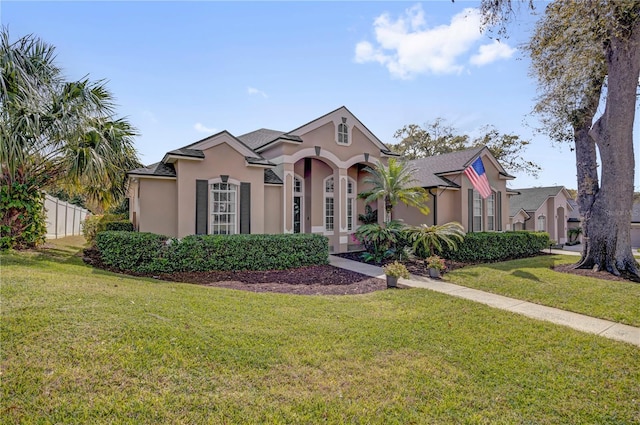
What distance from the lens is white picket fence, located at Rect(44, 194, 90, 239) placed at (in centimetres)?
1858

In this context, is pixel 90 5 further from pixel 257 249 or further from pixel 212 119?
pixel 257 249

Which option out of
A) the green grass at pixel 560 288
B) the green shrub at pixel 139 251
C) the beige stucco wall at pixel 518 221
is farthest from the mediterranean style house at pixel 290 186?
the beige stucco wall at pixel 518 221

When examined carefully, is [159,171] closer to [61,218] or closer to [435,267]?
[435,267]

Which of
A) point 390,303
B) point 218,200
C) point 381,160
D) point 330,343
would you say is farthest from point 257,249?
point 381,160

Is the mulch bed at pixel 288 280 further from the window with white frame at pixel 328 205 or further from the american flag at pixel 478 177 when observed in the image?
the american flag at pixel 478 177

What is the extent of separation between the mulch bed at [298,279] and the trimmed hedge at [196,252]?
27 cm

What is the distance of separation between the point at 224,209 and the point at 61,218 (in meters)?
14.9

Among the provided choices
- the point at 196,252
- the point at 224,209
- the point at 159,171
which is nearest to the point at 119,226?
the point at 159,171

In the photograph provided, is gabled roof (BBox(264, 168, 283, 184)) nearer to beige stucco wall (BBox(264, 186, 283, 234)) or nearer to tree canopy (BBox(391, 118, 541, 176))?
beige stucco wall (BBox(264, 186, 283, 234))

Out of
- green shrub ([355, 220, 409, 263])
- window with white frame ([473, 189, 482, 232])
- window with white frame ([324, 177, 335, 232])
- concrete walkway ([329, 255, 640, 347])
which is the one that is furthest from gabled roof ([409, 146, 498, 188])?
concrete walkway ([329, 255, 640, 347])

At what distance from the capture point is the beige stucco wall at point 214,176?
11.8m

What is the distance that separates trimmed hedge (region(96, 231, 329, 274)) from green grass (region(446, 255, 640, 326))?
18.7 feet

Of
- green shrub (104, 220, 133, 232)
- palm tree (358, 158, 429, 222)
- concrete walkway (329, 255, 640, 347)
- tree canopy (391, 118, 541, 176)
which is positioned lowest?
concrete walkway (329, 255, 640, 347)

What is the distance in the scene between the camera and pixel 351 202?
1722 centimetres
